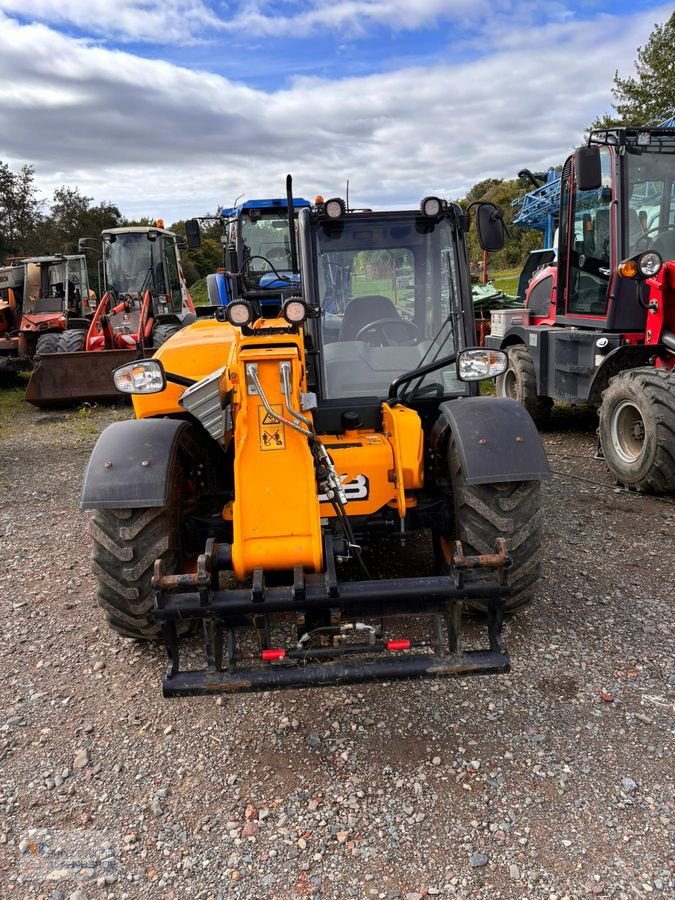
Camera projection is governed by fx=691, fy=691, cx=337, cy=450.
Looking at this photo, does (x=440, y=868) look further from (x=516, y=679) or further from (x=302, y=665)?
(x=516, y=679)

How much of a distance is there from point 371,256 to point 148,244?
10421 millimetres

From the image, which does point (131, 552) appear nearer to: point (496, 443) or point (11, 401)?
point (496, 443)

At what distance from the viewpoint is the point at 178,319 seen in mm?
12320

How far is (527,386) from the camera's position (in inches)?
317

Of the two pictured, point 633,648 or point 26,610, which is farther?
point 26,610

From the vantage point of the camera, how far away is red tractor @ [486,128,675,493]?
5.61 metres

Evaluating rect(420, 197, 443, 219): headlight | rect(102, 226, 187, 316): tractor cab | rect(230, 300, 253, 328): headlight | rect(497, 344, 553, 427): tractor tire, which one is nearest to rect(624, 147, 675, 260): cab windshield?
rect(497, 344, 553, 427): tractor tire

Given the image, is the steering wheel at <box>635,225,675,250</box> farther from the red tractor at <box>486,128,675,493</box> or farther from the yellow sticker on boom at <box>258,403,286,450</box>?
the yellow sticker on boom at <box>258,403,286,450</box>

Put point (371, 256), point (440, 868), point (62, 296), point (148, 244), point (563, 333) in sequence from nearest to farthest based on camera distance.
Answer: point (440, 868) → point (371, 256) → point (563, 333) → point (148, 244) → point (62, 296)

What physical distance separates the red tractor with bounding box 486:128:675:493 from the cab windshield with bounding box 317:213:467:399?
2.42 metres

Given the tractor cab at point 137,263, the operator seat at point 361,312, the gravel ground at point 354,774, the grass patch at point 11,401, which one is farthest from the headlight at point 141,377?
the tractor cab at point 137,263

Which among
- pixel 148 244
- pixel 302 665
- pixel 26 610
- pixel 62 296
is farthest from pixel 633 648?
pixel 62 296

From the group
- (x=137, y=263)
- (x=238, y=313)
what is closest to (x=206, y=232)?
(x=137, y=263)

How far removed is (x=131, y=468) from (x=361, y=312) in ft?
5.20
